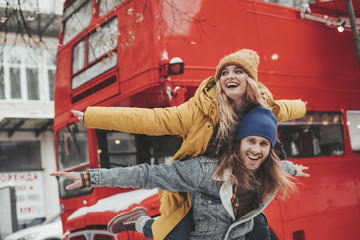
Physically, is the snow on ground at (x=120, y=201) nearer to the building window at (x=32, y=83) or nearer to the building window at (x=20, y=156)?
the building window at (x=20, y=156)

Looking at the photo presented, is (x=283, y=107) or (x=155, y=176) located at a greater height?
(x=283, y=107)

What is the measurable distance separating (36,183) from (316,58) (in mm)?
12808

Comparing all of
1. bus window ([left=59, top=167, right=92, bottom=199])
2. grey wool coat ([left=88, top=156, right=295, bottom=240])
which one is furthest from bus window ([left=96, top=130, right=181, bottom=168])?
grey wool coat ([left=88, top=156, right=295, bottom=240])

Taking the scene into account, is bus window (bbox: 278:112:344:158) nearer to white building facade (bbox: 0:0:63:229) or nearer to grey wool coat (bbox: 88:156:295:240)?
grey wool coat (bbox: 88:156:295:240)

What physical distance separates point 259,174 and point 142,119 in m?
1.08

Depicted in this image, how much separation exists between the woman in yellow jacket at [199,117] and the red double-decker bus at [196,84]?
3.89 feet

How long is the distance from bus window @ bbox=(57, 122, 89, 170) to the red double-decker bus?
0.05 feet

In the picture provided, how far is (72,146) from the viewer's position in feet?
20.1

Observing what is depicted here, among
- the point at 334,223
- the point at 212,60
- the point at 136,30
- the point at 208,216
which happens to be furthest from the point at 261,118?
the point at 334,223

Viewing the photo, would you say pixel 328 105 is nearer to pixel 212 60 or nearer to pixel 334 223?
pixel 334 223

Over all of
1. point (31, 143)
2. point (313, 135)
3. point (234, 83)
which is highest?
point (31, 143)

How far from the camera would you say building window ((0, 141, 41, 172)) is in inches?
596

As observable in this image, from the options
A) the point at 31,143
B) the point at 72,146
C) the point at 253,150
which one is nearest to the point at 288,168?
the point at 253,150

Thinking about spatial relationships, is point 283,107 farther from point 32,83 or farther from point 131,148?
point 32,83
